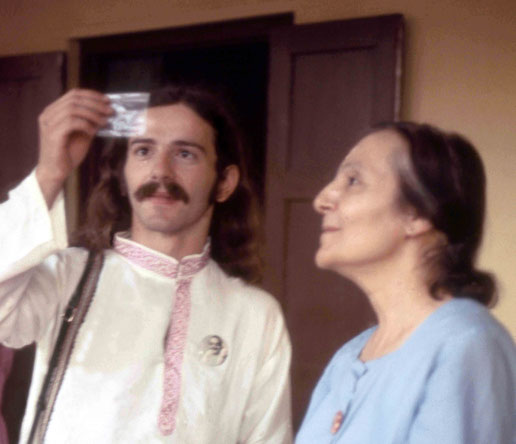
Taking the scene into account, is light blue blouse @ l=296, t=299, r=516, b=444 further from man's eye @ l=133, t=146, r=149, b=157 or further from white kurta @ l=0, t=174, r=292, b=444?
man's eye @ l=133, t=146, r=149, b=157

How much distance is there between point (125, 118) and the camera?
0.71 m

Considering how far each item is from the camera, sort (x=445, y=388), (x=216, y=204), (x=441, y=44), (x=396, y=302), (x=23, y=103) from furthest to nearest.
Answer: (x=23, y=103) < (x=441, y=44) < (x=216, y=204) < (x=396, y=302) < (x=445, y=388)

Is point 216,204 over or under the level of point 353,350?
over

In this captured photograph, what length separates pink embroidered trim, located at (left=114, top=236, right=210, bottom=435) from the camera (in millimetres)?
706

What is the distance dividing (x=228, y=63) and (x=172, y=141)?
39.4 inches

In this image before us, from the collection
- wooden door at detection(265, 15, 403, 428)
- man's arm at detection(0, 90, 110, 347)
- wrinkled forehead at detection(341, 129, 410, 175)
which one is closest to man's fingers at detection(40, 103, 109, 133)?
man's arm at detection(0, 90, 110, 347)

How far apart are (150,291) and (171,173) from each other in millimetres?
125

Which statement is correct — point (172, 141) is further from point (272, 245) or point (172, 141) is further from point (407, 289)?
point (272, 245)

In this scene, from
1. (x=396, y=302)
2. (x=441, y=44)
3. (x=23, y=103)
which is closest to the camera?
(x=396, y=302)

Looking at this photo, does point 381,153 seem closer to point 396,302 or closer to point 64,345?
point 396,302

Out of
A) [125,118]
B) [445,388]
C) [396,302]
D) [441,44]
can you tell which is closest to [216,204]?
[125,118]

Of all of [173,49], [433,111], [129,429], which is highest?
[173,49]

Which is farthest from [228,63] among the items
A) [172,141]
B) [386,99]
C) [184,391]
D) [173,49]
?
[184,391]

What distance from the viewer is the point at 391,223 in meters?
0.59
